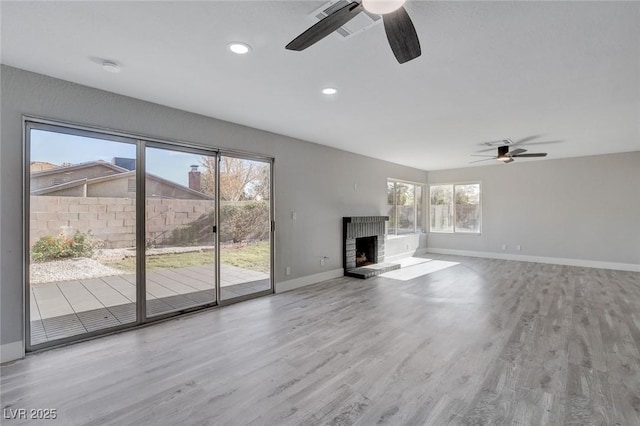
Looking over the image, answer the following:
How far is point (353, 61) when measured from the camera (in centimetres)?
253

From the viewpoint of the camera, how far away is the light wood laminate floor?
1957 mm

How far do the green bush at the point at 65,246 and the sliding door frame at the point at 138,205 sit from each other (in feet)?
0.35

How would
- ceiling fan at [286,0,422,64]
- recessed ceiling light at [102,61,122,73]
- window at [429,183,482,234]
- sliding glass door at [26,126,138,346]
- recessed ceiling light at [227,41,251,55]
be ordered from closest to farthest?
1. ceiling fan at [286,0,422,64]
2. recessed ceiling light at [227,41,251,55]
3. recessed ceiling light at [102,61,122,73]
4. sliding glass door at [26,126,138,346]
5. window at [429,183,482,234]

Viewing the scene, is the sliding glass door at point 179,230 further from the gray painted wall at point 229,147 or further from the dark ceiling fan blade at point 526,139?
the dark ceiling fan blade at point 526,139

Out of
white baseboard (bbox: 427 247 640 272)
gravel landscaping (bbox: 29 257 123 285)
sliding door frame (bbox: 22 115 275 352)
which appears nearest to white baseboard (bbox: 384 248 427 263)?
white baseboard (bbox: 427 247 640 272)

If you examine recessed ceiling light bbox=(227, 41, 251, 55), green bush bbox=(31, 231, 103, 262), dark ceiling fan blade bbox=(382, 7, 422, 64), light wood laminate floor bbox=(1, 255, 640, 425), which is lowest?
light wood laminate floor bbox=(1, 255, 640, 425)

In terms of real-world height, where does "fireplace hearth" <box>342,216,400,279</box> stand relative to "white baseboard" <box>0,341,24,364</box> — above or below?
above

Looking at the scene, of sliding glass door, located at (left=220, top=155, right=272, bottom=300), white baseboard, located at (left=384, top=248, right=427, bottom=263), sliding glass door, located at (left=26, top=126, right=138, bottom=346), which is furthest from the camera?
white baseboard, located at (left=384, top=248, right=427, bottom=263)

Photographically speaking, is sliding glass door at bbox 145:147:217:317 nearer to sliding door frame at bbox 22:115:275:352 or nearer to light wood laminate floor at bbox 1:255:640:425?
sliding door frame at bbox 22:115:275:352

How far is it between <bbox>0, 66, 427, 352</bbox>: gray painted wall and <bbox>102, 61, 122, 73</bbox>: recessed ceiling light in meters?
0.65

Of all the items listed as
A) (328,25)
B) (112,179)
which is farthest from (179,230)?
(328,25)

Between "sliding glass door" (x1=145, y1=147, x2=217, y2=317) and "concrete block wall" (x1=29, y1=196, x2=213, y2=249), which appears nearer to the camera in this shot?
"concrete block wall" (x1=29, y1=196, x2=213, y2=249)

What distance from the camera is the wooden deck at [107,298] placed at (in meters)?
2.93

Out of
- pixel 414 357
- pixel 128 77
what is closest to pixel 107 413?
pixel 414 357
